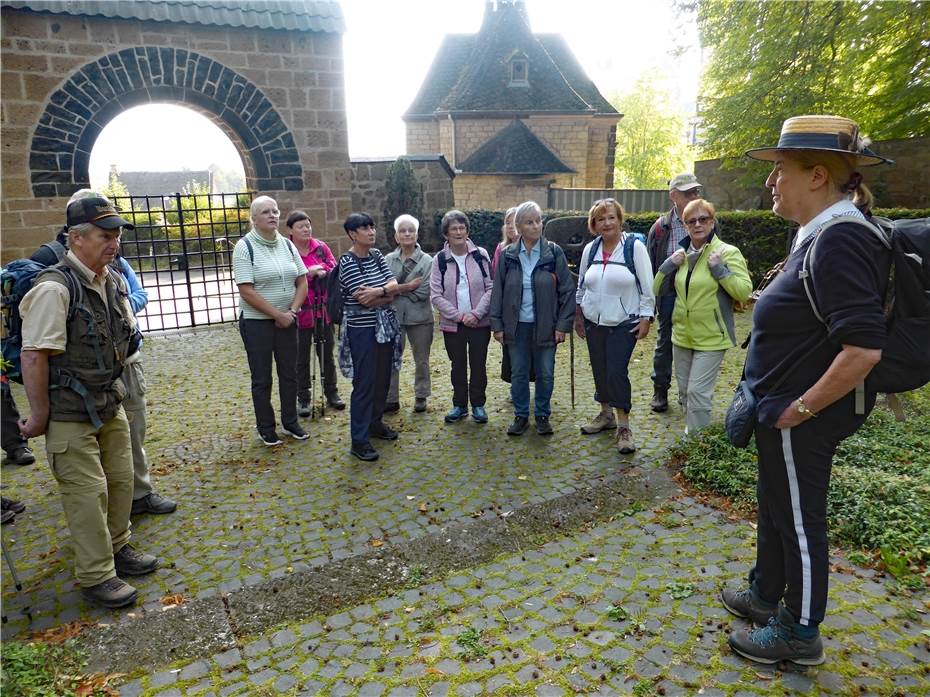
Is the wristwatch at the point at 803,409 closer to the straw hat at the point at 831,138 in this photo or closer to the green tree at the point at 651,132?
the straw hat at the point at 831,138

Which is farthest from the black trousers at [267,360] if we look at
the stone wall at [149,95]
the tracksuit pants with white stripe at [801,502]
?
the stone wall at [149,95]

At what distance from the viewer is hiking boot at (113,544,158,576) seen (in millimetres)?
3645

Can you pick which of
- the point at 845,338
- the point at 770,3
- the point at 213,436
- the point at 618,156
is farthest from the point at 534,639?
the point at 618,156

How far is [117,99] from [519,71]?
21167 mm

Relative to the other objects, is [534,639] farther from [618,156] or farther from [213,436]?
[618,156]

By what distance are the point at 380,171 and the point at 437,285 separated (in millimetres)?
8007

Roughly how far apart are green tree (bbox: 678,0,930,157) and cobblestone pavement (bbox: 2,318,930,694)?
1005 cm

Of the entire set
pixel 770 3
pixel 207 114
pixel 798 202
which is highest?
pixel 770 3

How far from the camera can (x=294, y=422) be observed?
5.86m

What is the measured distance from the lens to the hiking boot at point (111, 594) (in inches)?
131

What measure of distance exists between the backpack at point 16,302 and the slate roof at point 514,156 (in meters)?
23.2

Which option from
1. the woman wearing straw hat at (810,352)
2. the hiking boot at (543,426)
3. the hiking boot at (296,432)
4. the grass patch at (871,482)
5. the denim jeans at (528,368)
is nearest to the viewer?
the woman wearing straw hat at (810,352)

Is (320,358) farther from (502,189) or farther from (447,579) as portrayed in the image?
(502,189)

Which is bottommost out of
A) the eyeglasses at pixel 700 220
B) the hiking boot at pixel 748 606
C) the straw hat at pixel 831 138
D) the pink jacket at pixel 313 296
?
the hiking boot at pixel 748 606
